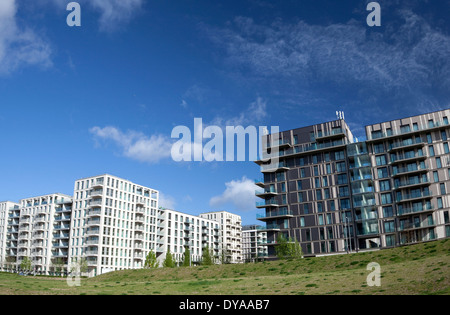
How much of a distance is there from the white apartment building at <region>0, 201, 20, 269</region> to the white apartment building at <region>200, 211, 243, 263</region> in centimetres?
7716

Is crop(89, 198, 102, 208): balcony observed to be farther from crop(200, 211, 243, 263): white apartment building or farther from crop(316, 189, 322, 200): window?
crop(200, 211, 243, 263): white apartment building

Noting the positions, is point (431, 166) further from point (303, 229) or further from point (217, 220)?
point (217, 220)

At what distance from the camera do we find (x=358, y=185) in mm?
82750

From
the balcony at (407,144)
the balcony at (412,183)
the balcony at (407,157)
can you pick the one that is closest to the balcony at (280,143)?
A: the balcony at (407,144)

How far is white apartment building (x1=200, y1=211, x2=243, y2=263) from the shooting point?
17050 cm

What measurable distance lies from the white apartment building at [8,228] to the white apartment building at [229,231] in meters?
77.2

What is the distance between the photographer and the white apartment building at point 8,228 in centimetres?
14162

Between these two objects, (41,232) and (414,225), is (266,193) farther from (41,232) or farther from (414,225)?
(41,232)

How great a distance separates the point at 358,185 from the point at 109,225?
7071 centimetres

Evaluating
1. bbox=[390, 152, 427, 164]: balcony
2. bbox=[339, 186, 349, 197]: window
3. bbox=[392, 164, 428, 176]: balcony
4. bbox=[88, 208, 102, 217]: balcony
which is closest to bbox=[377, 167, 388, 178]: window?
bbox=[392, 164, 428, 176]: balcony

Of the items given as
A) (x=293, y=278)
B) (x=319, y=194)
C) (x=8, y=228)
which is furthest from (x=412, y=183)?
(x=8, y=228)
